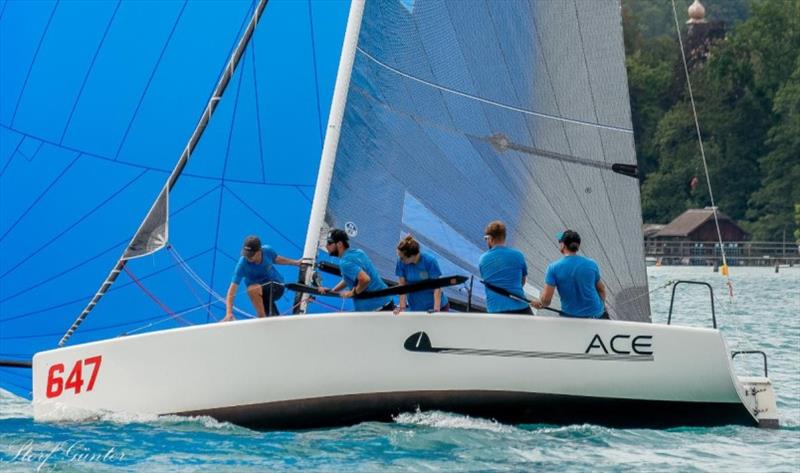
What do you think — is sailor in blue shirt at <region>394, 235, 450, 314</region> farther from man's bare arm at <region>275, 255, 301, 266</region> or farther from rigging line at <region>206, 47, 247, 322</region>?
rigging line at <region>206, 47, 247, 322</region>

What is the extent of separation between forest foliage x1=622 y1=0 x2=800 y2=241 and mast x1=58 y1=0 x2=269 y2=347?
65.4m

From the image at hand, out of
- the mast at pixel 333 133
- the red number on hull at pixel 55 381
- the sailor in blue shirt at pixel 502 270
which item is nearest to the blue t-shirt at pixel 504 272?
the sailor in blue shirt at pixel 502 270

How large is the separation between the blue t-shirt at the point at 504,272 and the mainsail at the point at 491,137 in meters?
0.97

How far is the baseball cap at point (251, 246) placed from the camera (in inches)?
438

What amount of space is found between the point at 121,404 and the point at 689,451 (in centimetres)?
330

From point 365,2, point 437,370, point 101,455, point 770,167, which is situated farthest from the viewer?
point 770,167

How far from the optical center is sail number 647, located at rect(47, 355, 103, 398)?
35.9ft

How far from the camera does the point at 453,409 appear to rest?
35.4ft

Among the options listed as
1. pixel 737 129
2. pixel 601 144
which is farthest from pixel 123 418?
pixel 737 129

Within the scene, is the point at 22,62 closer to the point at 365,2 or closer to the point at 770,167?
the point at 365,2

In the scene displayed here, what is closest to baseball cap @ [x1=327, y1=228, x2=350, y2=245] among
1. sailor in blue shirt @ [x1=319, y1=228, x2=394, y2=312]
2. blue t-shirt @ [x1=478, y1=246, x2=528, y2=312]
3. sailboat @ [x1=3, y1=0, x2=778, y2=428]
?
sailor in blue shirt @ [x1=319, y1=228, x2=394, y2=312]

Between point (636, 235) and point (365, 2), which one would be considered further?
point (636, 235)

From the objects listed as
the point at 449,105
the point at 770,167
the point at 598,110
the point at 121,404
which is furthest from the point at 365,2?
the point at 770,167

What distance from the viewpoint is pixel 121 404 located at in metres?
10.9
